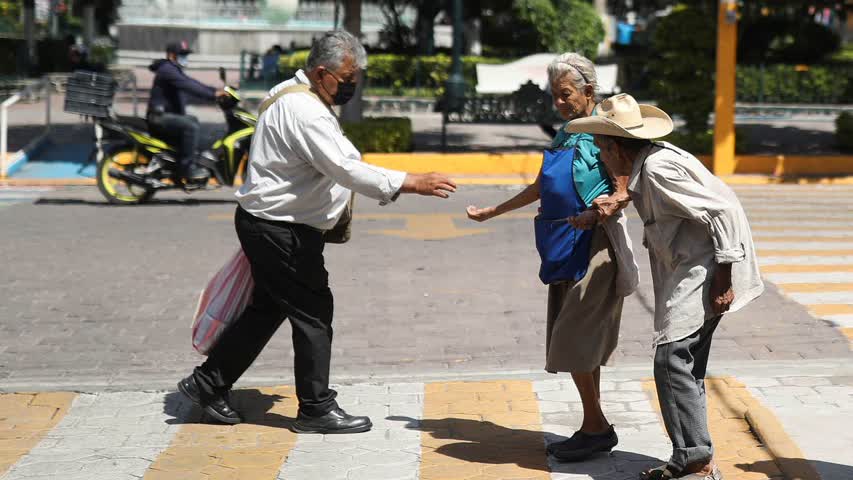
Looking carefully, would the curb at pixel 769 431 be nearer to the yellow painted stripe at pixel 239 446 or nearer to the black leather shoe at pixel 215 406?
the yellow painted stripe at pixel 239 446

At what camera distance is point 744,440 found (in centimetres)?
572

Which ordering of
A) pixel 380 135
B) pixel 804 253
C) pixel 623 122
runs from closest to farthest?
pixel 623 122
pixel 804 253
pixel 380 135

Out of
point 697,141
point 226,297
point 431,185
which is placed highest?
point 431,185

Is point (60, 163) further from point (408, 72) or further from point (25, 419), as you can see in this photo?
point (25, 419)

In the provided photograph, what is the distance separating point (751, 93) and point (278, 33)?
21.0 meters

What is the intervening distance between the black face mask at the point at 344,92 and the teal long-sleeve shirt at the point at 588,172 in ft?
3.68

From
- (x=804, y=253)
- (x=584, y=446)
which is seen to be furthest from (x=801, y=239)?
(x=584, y=446)

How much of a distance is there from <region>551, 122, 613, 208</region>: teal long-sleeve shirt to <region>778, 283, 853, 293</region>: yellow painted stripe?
4.40 meters

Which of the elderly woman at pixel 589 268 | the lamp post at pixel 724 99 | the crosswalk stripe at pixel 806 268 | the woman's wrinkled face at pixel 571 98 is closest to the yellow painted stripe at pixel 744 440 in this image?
the elderly woman at pixel 589 268

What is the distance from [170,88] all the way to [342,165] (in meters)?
8.85

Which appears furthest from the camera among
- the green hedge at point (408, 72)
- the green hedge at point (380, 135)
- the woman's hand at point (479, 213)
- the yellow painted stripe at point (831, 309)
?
the green hedge at point (408, 72)

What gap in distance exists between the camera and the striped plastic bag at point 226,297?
6176mm

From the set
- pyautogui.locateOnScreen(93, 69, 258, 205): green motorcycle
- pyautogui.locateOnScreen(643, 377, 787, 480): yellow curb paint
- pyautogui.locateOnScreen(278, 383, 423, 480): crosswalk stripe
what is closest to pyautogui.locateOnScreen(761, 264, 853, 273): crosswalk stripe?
pyautogui.locateOnScreen(643, 377, 787, 480): yellow curb paint

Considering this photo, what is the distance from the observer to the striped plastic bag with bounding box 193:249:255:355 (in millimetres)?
6176
